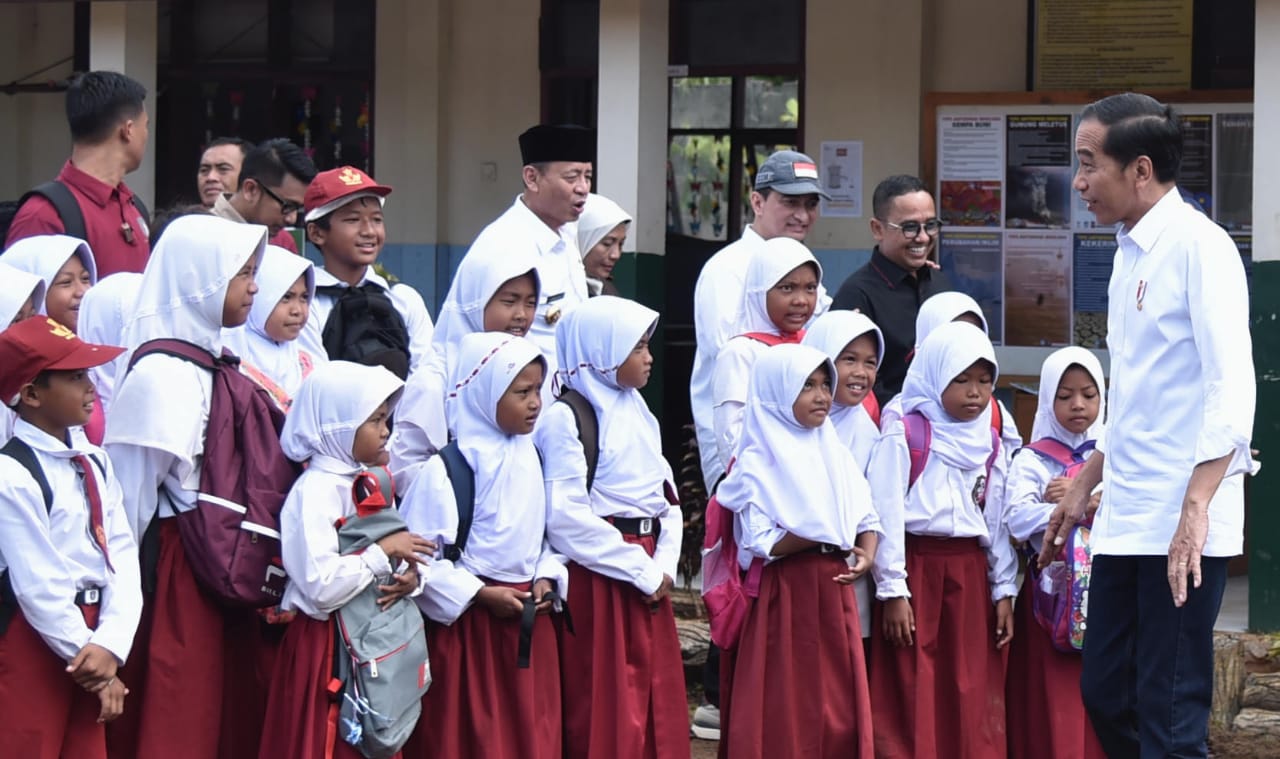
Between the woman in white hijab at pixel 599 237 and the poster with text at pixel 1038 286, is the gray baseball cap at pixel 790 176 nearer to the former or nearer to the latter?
the woman in white hijab at pixel 599 237

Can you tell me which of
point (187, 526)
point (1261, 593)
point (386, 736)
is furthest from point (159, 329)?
point (1261, 593)

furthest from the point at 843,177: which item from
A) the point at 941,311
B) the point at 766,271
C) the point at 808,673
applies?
the point at 808,673

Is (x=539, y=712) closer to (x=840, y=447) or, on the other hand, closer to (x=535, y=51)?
(x=840, y=447)

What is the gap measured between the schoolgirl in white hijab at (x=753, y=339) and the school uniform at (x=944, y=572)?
45 centimetres

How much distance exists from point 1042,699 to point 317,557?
2376 millimetres

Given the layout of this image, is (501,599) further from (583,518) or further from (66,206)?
(66,206)

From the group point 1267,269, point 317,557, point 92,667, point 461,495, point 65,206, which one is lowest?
point 92,667

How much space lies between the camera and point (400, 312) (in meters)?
5.36

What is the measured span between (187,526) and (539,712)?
1127 millimetres

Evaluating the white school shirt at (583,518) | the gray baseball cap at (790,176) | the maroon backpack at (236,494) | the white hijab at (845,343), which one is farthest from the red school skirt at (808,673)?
the gray baseball cap at (790,176)

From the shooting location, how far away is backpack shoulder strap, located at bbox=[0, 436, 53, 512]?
3.88m

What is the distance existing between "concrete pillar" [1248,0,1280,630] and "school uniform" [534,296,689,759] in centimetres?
301

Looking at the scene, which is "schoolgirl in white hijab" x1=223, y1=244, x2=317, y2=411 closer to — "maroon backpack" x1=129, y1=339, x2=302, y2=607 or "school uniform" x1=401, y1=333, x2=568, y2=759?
"maroon backpack" x1=129, y1=339, x2=302, y2=607

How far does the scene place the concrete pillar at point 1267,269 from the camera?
684 cm
